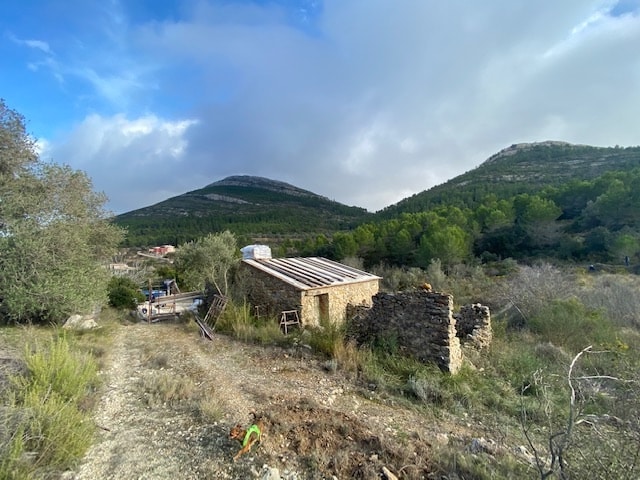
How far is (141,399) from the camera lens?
17.8ft

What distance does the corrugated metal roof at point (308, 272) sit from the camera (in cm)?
1142

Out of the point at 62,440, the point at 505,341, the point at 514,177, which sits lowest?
the point at 505,341

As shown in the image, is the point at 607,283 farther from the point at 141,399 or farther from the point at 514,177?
the point at 514,177

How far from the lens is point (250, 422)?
4.62 m

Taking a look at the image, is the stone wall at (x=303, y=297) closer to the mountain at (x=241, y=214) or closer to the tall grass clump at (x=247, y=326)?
the tall grass clump at (x=247, y=326)

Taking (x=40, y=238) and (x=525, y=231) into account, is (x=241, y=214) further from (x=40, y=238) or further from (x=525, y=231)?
(x=40, y=238)

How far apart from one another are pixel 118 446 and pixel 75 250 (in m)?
8.46

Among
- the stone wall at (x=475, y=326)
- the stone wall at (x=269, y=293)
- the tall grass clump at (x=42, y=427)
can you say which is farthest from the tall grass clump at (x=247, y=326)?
the tall grass clump at (x=42, y=427)

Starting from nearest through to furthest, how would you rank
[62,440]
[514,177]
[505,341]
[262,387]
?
[62,440], [262,387], [505,341], [514,177]

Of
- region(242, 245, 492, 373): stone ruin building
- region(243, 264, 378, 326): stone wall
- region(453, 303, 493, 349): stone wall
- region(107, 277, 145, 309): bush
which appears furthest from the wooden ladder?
region(107, 277, 145, 309): bush

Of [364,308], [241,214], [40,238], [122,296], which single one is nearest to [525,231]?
[364,308]

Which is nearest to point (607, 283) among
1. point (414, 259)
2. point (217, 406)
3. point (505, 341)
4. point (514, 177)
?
point (505, 341)

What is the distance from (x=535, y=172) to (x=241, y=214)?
4354cm

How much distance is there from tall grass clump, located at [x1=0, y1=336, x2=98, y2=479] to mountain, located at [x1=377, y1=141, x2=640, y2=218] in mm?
35909
